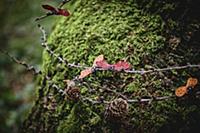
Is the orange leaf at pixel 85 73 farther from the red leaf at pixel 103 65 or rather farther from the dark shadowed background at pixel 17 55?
the dark shadowed background at pixel 17 55

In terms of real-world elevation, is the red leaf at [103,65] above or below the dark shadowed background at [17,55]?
above

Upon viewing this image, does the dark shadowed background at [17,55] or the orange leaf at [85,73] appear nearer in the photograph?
the orange leaf at [85,73]

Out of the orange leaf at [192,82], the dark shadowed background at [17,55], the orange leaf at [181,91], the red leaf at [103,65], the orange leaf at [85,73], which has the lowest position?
the dark shadowed background at [17,55]

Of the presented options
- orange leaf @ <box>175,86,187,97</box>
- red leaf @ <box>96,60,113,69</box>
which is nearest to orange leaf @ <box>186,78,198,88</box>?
orange leaf @ <box>175,86,187,97</box>

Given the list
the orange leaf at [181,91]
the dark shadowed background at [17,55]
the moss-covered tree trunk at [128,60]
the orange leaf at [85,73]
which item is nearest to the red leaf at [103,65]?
the orange leaf at [85,73]

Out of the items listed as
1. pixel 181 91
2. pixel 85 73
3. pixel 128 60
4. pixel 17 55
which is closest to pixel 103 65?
pixel 85 73

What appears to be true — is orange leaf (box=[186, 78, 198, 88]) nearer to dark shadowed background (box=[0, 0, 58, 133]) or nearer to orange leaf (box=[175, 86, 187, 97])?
orange leaf (box=[175, 86, 187, 97])

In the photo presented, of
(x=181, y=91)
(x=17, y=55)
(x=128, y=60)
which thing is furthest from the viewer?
(x=17, y=55)

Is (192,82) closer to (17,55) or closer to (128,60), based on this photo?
A: (128,60)

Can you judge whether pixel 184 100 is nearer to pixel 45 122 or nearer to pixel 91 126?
pixel 91 126
